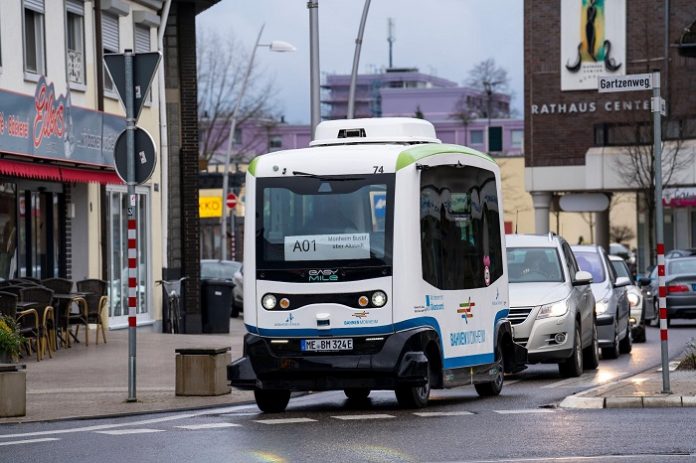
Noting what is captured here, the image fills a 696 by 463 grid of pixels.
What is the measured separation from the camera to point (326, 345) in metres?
15.9

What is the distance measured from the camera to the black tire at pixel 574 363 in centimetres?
2106

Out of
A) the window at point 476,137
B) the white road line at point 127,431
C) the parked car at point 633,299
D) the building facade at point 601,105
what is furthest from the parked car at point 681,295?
the window at point 476,137

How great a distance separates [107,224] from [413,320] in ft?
52.5

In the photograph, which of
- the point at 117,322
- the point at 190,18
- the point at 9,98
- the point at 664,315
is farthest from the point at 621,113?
the point at 664,315

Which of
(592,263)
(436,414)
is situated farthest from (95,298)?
(436,414)

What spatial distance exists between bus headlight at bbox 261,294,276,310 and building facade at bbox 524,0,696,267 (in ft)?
165

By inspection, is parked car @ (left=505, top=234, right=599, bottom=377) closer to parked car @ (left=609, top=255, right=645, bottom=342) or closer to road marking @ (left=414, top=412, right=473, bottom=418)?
road marking @ (left=414, top=412, right=473, bottom=418)

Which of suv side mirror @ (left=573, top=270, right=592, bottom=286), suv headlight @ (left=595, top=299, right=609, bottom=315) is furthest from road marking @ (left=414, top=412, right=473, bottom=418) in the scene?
suv headlight @ (left=595, top=299, right=609, bottom=315)

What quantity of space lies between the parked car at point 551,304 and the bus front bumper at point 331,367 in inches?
193

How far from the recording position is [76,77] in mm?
29703

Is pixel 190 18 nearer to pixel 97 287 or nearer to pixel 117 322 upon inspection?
pixel 117 322

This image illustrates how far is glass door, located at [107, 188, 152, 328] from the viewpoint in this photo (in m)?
31.4

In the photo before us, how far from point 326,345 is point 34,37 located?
1372 centimetres

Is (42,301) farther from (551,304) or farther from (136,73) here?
(551,304)
